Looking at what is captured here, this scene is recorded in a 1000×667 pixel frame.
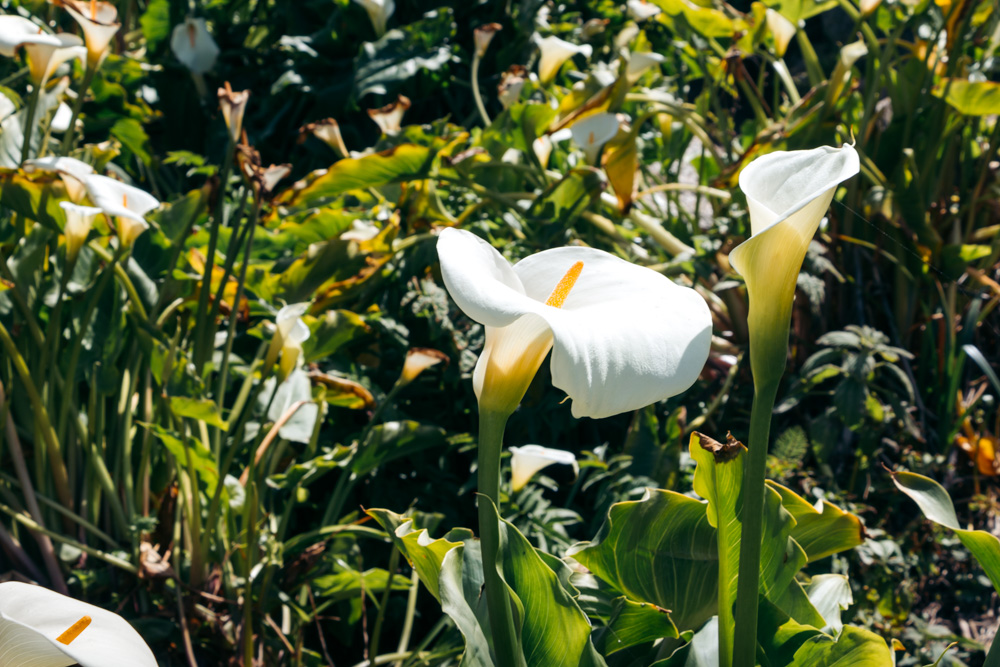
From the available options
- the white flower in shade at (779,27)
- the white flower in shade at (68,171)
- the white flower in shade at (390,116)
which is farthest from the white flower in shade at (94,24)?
the white flower in shade at (779,27)

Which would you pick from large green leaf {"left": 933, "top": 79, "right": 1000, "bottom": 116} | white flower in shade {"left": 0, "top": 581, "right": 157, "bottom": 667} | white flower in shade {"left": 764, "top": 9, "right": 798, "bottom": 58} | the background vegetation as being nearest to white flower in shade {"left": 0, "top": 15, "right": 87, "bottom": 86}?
the background vegetation

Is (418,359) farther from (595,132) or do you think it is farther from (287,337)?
(595,132)

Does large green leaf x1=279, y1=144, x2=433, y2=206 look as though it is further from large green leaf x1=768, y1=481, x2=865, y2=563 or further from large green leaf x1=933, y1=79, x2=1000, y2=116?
large green leaf x1=933, y1=79, x2=1000, y2=116

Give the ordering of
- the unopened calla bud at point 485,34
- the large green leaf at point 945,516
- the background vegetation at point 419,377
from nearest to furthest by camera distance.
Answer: the large green leaf at point 945,516 → the background vegetation at point 419,377 → the unopened calla bud at point 485,34

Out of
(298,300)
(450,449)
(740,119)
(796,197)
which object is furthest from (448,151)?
(740,119)

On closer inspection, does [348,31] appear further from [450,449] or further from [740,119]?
[740,119]

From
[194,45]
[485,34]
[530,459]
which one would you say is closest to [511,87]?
[485,34]

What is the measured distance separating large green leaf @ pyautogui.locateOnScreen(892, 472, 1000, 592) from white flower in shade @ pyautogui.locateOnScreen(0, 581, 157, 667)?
402 mm

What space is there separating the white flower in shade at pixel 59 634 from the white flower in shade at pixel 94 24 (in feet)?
2.07

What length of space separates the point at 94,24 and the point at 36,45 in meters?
0.06

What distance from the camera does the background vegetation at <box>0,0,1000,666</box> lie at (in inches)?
29.9

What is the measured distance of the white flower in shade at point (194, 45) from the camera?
175 cm

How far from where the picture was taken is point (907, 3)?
49.1 inches

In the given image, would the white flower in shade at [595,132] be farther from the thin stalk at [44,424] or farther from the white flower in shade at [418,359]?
the thin stalk at [44,424]
